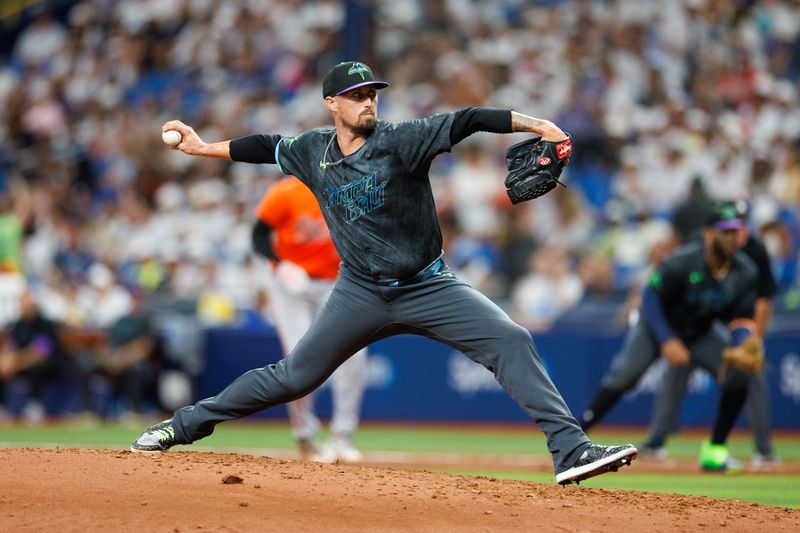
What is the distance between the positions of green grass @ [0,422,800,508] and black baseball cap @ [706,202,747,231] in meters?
1.90

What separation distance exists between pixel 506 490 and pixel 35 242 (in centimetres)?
1378

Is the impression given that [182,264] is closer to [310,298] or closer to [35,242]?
[35,242]

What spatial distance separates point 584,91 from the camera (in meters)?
16.3

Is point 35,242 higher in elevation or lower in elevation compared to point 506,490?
higher

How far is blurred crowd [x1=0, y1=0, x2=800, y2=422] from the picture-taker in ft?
49.4

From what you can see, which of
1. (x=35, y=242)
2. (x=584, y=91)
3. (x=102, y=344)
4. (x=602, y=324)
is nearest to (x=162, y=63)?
(x=35, y=242)

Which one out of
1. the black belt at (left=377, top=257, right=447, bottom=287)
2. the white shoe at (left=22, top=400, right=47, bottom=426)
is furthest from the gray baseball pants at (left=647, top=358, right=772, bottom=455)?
the white shoe at (left=22, top=400, right=47, bottom=426)

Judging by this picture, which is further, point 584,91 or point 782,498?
point 584,91

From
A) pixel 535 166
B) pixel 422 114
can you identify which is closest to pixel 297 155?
pixel 535 166

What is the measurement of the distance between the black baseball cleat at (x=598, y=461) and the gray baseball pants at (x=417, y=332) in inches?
2.1

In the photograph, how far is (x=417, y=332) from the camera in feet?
22.1

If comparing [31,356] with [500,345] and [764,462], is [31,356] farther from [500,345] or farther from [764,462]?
[500,345]

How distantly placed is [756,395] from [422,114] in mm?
8011

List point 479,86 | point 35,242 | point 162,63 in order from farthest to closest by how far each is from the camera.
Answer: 1. point 162,63
2. point 35,242
3. point 479,86
